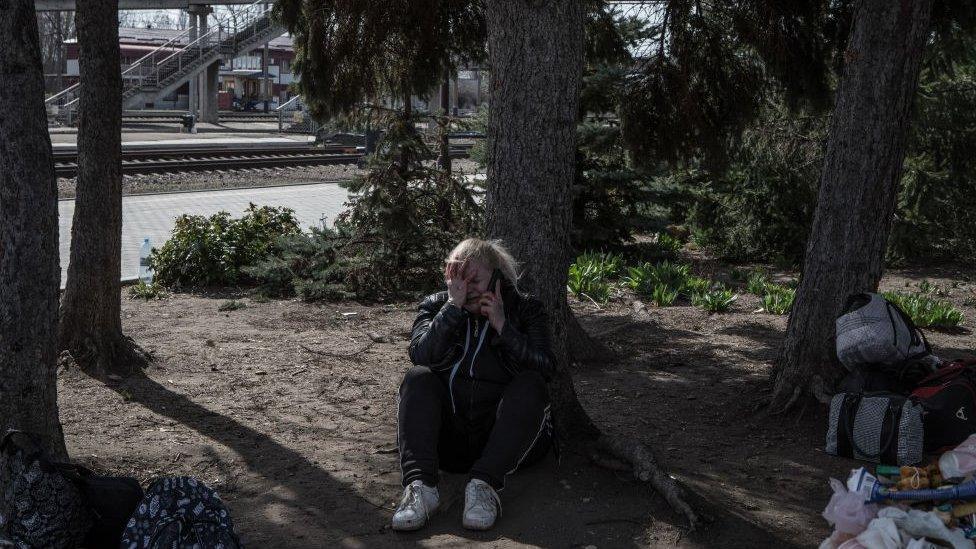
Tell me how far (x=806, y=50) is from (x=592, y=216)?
4961mm

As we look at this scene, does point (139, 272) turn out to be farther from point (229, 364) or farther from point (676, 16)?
point (676, 16)

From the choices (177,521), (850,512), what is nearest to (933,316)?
(850,512)

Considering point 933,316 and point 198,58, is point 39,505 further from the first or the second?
point 198,58

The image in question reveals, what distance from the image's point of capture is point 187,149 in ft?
88.9

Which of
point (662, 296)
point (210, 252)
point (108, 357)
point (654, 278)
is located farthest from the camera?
point (210, 252)

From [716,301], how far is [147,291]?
530cm

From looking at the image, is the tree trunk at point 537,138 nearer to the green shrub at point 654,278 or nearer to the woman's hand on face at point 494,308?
the woman's hand on face at point 494,308

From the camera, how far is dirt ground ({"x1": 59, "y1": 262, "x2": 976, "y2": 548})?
13.8ft

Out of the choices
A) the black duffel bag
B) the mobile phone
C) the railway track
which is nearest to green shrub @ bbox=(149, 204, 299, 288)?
the mobile phone

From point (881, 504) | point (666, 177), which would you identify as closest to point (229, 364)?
point (881, 504)

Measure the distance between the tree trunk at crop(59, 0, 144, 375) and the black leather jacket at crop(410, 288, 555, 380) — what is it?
275 cm

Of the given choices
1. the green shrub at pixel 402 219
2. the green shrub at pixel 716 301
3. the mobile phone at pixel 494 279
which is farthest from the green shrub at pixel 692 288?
the mobile phone at pixel 494 279

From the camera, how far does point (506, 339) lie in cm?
438

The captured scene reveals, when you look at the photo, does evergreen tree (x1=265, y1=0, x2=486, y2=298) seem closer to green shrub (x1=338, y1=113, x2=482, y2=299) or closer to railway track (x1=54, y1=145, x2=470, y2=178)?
green shrub (x1=338, y1=113, x2=482, y2=299)
